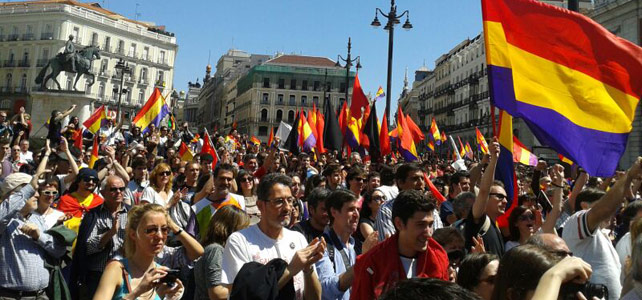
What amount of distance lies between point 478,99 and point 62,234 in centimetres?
6477

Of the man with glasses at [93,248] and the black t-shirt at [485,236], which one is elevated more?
the black t-shirt at [485,236]

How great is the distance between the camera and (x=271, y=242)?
3748mm

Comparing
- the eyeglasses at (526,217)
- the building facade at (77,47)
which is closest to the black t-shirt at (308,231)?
the eyeglasses at (526,217)

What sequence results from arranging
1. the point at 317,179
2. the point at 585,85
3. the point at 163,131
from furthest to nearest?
1. the point at 163,131
2. the point at 317,179
3. the point at 585,85

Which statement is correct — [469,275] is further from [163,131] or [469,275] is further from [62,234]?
[163,131]

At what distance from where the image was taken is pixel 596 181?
31.8 feet

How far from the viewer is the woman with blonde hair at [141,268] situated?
126 inches

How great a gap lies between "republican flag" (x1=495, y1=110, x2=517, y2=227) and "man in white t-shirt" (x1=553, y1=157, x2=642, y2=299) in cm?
135

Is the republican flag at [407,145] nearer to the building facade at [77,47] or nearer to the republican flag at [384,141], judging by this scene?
the republican flag at [384,141]

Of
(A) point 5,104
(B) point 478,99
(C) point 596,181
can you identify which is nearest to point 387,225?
(C) point 596,181

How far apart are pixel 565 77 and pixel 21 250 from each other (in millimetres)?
5219

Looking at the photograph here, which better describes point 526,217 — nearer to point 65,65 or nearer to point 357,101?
point 357,101

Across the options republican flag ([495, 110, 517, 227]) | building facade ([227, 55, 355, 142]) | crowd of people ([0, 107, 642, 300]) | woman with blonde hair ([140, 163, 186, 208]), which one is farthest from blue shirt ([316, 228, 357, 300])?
building facade ([227, 55, 355, 142])

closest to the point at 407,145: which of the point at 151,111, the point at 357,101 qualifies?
the point at 357,101
